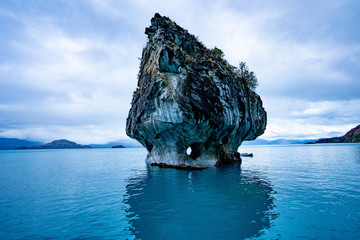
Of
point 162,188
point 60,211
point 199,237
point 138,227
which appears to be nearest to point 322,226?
point 199,237

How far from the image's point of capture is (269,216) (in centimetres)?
781

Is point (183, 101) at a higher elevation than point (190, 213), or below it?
higher

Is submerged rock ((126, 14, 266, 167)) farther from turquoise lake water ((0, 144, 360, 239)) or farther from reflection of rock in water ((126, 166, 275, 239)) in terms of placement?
turquoise lake water ((0, 144, 360, 239))

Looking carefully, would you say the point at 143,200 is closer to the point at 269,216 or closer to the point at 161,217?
the point at 161,217

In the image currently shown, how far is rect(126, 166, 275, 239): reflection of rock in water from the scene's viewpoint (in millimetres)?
6676

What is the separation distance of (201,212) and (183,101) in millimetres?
12470

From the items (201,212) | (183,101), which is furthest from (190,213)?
(183,101)

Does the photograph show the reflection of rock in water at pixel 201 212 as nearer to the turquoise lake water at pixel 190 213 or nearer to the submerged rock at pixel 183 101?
the turquoise lake water at pixel 190 213

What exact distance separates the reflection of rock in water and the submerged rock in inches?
335

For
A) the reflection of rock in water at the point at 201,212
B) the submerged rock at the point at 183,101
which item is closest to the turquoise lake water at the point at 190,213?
the reflection of rock in water at the point at 201,212

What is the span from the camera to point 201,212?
8539 millimetres

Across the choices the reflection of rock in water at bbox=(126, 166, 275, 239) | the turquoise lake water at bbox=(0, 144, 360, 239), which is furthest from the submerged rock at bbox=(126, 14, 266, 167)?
the turquoise lake water at bbox=(0, 144, 360, 239)

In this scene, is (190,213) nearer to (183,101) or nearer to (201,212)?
(201,212)

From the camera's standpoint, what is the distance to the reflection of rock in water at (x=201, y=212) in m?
6.68
